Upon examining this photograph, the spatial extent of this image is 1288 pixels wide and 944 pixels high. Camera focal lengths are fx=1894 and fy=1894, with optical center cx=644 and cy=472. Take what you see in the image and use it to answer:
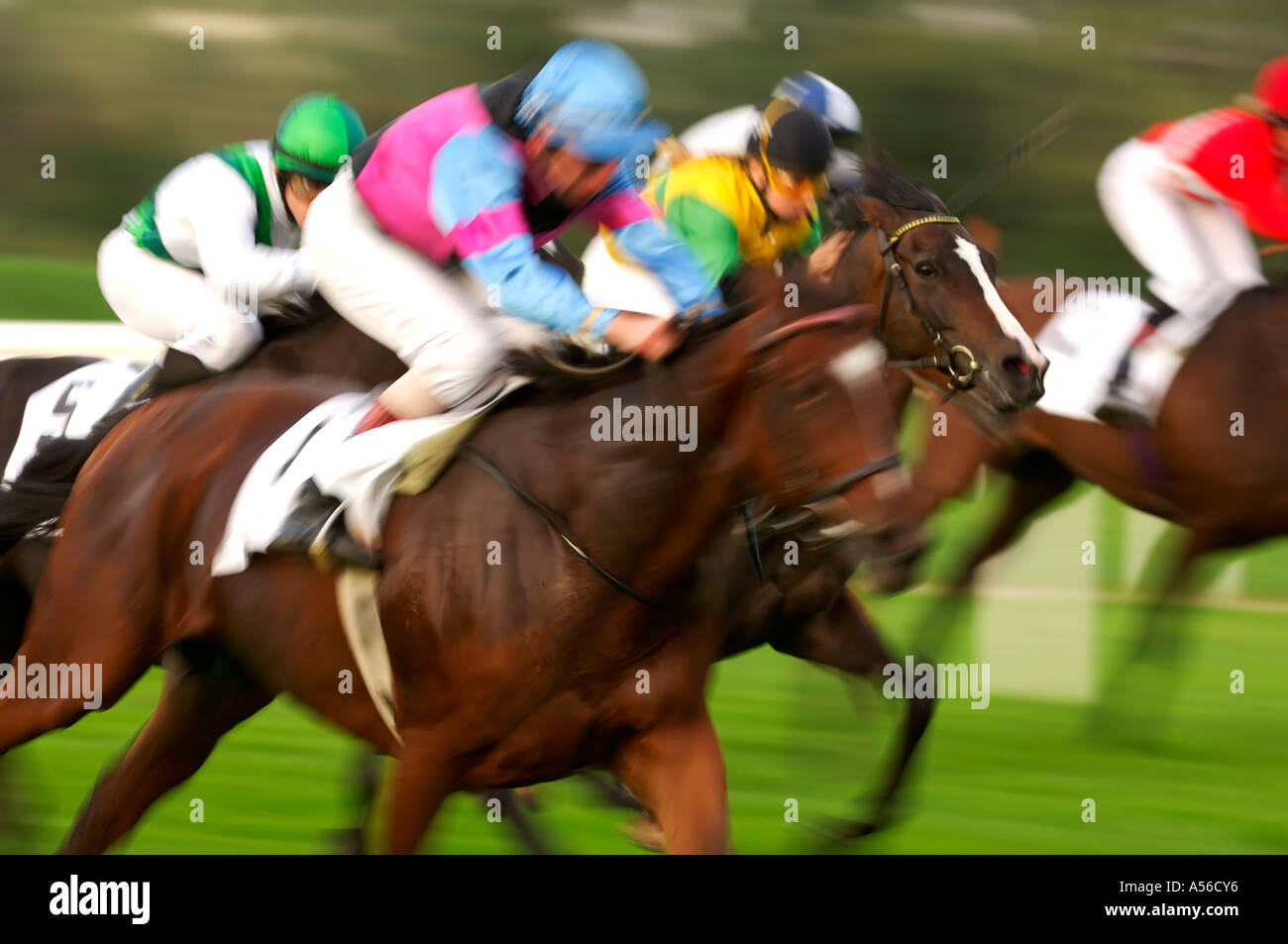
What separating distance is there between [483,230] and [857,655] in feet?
5.21

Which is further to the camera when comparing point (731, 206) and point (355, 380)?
point (355, 380)

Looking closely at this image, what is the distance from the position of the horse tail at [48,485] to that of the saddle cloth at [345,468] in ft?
2.19

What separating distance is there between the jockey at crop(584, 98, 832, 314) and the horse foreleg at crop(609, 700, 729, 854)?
958mm

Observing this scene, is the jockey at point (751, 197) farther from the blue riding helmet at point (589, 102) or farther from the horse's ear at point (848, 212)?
the horse's ear at point (848, 212)

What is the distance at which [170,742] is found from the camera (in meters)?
3.70

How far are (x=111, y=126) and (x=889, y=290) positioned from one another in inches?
653

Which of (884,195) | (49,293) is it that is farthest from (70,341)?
(49,293)

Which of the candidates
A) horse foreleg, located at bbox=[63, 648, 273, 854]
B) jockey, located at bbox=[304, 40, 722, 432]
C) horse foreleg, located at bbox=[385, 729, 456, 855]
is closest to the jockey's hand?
jockey, located at bbox=[304, 40, 722, 432]

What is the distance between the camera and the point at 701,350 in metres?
3.07

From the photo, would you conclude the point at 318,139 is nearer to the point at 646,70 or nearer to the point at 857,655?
the point at 857,655

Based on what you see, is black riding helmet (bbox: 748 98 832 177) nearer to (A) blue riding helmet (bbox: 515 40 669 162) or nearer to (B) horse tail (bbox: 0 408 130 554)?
(A) blue riding helmet (bbox: 515 40 669 162)

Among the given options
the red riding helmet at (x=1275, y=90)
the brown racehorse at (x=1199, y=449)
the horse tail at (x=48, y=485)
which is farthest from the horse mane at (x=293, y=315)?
the red riding helmet at (x=1275, y=90)
